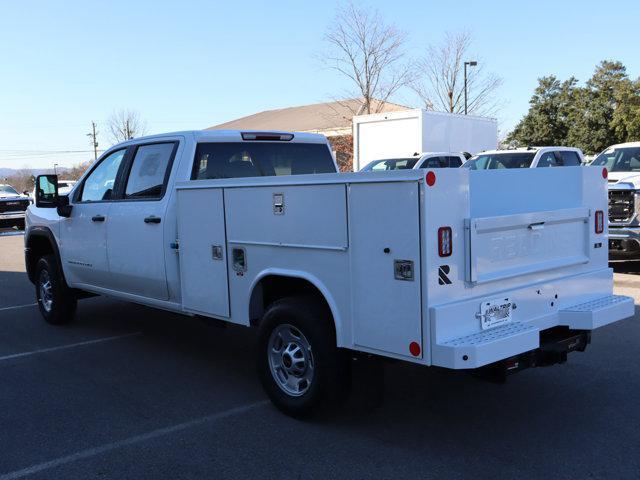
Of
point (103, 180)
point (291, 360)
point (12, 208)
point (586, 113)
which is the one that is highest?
point (586, 113)

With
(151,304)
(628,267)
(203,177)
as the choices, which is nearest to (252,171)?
(203,177)

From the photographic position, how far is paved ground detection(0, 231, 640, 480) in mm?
3930

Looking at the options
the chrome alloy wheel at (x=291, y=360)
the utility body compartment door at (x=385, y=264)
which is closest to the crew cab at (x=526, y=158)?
the chrome alloy wheel at (x=291, y=360)

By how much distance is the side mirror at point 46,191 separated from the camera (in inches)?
283

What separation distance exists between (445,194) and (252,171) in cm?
286

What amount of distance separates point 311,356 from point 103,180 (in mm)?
3556

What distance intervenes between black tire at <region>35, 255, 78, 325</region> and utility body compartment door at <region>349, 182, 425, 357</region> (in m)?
4.82

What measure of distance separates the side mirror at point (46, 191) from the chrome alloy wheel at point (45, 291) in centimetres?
99

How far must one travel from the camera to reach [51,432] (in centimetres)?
459

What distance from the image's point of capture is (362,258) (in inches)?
157

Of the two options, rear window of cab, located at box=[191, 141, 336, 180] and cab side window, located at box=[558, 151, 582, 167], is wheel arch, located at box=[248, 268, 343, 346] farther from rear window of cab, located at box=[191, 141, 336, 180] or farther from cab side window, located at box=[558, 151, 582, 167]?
cab side window, located at box=[558, 151, 582, 167]

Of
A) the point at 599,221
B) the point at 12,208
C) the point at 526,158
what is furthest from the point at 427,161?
the point at 12,208

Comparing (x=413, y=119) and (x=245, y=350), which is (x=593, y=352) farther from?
(x=413, y=119)

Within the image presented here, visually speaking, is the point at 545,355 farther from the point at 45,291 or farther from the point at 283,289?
the point at 45,291
